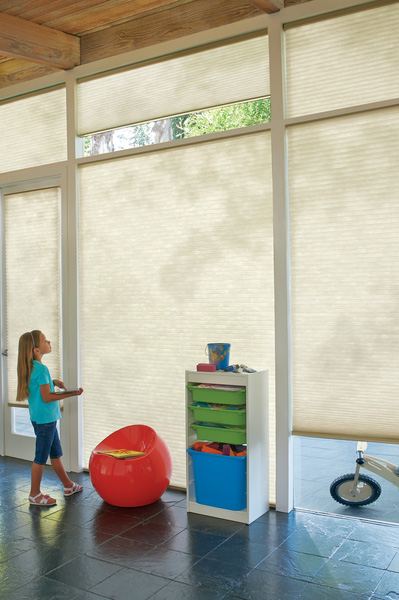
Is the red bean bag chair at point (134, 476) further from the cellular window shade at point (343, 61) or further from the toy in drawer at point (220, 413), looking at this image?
the cellular window shade at point (343, 61)

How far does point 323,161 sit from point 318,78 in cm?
51

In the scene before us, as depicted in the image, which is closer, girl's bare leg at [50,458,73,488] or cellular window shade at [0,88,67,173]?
girl's bare leg at [50,458,73,488]

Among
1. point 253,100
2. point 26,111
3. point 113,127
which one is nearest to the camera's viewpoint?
point 253,100

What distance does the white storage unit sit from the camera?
3318 mm

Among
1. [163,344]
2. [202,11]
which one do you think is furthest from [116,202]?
[202,11]

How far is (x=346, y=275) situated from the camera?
10.9ft

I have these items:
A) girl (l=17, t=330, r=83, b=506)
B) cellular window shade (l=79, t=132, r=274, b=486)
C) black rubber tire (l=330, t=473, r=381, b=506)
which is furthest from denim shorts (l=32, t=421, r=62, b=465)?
black rubber tire (l=330, t=473, r=381, b=506)

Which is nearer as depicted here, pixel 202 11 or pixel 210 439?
pixel 210 439

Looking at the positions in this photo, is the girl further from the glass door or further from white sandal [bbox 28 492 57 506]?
the glass door

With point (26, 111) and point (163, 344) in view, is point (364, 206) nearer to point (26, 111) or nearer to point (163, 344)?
point (163, 344)

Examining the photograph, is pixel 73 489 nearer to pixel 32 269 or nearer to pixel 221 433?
pixel 221 433

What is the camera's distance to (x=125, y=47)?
13.8 feet

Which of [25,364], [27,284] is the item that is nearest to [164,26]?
[27,284]

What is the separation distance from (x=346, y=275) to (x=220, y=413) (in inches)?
43.8
